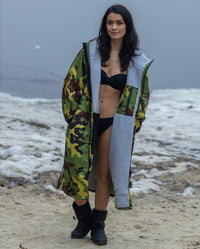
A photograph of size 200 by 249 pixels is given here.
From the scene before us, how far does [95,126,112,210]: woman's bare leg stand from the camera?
387 cm

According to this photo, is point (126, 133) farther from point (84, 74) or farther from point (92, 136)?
point (84, 74)

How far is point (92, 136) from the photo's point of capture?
12.4ft

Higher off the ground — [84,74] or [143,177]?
[84,74]

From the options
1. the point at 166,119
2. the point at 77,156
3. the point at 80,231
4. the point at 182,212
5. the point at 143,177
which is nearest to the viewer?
the point at 77,156

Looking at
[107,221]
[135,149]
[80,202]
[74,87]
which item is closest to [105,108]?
[74,87]

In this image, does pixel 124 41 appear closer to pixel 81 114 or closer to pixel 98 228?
pixel 81 114

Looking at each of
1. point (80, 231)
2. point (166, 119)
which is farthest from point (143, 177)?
point (166, 119)

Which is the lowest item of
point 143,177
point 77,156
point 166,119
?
point 166,119

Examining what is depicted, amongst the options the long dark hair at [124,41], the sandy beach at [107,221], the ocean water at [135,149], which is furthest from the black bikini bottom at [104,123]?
the ocean water at [135,149]

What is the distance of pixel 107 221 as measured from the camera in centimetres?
489

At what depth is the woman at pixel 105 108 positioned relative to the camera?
149 inches

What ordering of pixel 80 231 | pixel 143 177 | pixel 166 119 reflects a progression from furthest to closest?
pixel 166 119
pixel 143 177
pixel 80 231

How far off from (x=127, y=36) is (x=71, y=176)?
4.11 feet

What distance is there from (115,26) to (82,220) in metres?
1.66
